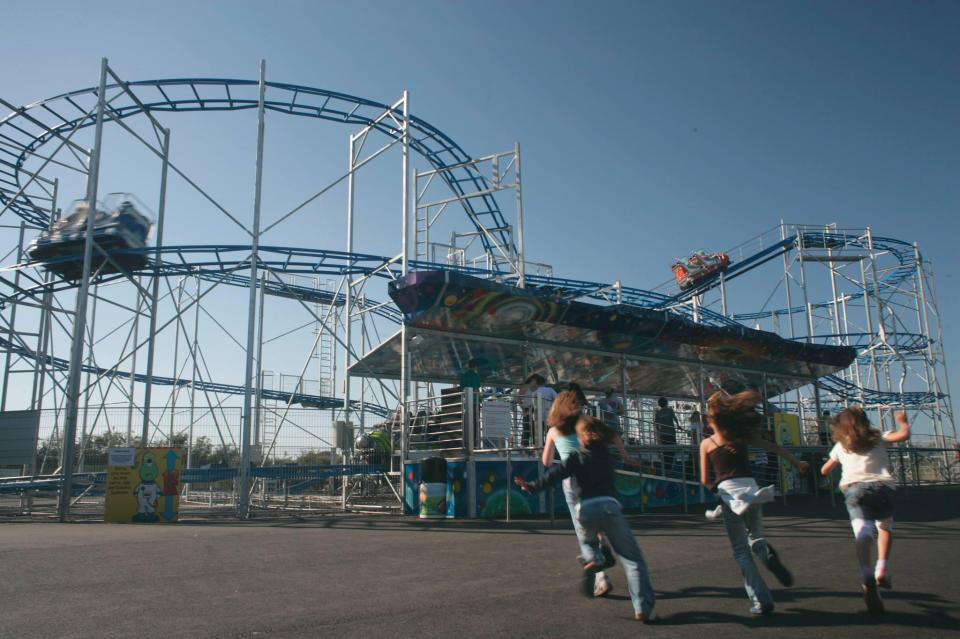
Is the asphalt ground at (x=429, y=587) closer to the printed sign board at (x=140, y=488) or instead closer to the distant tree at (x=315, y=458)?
the printed sign board at (x=140, y=488)

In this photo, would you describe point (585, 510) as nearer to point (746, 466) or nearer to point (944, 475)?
point (746, 466)

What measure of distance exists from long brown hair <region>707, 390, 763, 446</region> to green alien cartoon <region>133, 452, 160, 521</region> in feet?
37.3

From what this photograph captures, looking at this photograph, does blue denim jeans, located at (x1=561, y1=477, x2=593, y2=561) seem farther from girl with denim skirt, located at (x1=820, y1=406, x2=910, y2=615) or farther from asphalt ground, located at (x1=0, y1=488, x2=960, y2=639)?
girl with denim skirt, located at (x1=820, y1=406, x2=910, y2=615)

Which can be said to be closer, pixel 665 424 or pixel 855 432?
pixel 855 432

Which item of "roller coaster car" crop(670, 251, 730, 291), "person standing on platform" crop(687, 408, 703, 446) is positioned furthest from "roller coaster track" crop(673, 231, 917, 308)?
"person standing on platform" crop(687, 408, 703, 446)

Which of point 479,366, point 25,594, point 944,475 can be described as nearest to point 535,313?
point 479,366

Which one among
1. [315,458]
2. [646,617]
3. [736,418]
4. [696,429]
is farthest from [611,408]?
[646,617]

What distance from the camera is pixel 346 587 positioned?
5719 millimetres

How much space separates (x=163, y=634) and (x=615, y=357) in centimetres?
1496

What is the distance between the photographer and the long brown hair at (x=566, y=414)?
5414mm

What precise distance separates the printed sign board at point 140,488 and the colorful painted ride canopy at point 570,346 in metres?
5.15

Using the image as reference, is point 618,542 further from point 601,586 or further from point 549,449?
point 549,449

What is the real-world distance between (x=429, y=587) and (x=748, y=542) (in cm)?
255

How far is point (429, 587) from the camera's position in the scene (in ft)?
18.7
